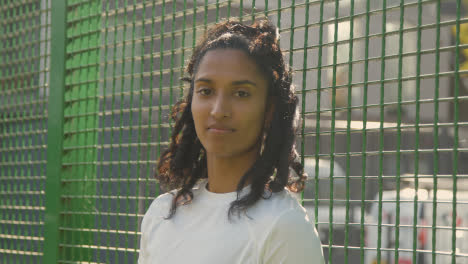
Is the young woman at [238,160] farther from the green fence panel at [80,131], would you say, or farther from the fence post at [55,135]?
the fence post at [55,135]

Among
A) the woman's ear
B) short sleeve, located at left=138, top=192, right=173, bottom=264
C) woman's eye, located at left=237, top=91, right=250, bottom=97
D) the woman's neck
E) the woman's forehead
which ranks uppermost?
the woman's forehead

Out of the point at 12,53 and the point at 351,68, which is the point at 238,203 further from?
the point at 12,53

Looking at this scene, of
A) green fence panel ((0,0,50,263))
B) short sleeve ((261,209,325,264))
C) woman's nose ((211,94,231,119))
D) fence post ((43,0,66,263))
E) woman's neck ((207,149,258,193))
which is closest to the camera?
short sleeve ((261,209,325,264))

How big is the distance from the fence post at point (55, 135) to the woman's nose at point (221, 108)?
205 cm

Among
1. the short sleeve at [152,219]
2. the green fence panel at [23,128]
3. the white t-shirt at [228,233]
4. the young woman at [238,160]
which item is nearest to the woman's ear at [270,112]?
the young woman at [238,160]

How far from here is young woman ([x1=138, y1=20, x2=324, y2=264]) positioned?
202 centimetres

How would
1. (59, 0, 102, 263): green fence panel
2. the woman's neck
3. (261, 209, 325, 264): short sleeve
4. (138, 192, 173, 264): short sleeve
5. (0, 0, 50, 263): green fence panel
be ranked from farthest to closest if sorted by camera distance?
1. (0, 0, 50, 263): green fence panel
2. (59, 0, 102, 263): green fence panel
3. (138, 192, 173, 264): short sleeve
4. the woman's neck
5. (261, 209, 325, 264): short sleeve

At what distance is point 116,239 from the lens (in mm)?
3406

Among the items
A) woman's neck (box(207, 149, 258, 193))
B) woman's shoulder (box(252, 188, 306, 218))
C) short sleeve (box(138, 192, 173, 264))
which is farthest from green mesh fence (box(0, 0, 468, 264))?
short sleeve (box(138, 192, 173, 264))

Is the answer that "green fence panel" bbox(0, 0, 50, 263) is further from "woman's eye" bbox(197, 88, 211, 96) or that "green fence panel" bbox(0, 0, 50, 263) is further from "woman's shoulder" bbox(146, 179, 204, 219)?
"woman's eye" bbox(197, 88, 211, 96)

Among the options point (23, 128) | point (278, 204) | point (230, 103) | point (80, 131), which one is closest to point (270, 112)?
point (230, 103)

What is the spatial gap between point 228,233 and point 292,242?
9.4 inches

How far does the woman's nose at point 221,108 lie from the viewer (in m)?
2.10

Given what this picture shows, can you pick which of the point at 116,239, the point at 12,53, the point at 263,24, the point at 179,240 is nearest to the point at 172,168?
the point at 179,240
